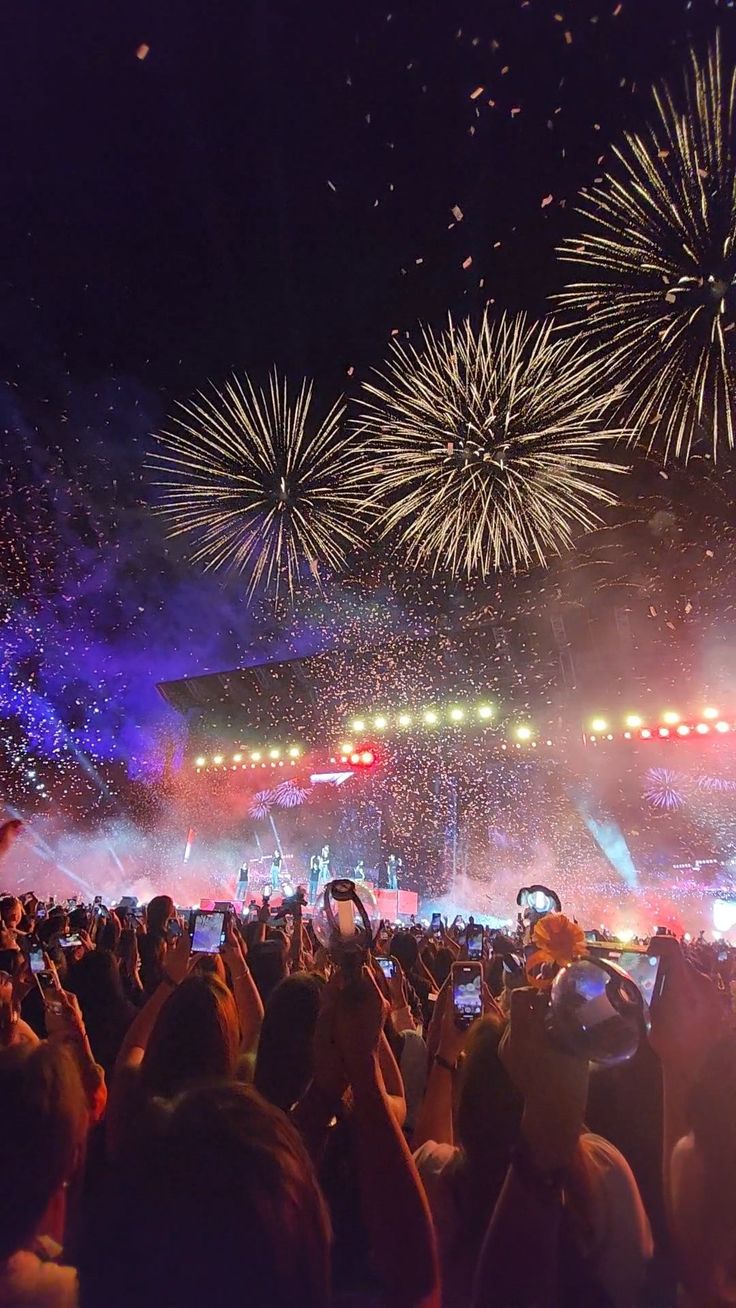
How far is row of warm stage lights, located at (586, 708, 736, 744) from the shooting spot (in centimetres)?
1614

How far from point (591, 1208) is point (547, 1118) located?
0.43m

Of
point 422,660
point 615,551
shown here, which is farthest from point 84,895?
point 615,551

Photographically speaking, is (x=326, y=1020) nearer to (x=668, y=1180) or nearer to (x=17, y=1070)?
(x=17, y=1070)

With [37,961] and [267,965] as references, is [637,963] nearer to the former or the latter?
[267,965]

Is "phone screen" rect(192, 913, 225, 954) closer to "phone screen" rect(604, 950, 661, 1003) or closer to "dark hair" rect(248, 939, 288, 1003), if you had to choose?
"dark hair" rect(248, 939, 288, 1003)

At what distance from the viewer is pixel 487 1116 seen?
1.74 meters

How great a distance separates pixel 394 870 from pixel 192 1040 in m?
26.6

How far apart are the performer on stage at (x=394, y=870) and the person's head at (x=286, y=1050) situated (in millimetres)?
26030

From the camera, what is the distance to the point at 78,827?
100 ft

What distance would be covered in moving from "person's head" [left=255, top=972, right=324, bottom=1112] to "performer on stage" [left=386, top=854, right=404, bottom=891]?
26030mm

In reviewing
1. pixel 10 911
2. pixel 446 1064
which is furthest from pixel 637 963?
pixel 10 911

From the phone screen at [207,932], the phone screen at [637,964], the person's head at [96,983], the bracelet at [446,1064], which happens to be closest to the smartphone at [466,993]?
the bracelet at [446,1064]

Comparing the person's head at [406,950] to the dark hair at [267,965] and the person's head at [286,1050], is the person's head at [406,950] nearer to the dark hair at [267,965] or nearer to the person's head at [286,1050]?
the dark hair at [267,965]

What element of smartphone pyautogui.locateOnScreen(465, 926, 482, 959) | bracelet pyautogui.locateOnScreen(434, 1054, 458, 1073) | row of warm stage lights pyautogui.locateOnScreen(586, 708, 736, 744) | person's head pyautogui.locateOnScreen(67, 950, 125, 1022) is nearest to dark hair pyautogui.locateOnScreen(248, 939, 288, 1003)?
person's head pyautogui.locateOnScreen(67, 950, 125, 1022)
